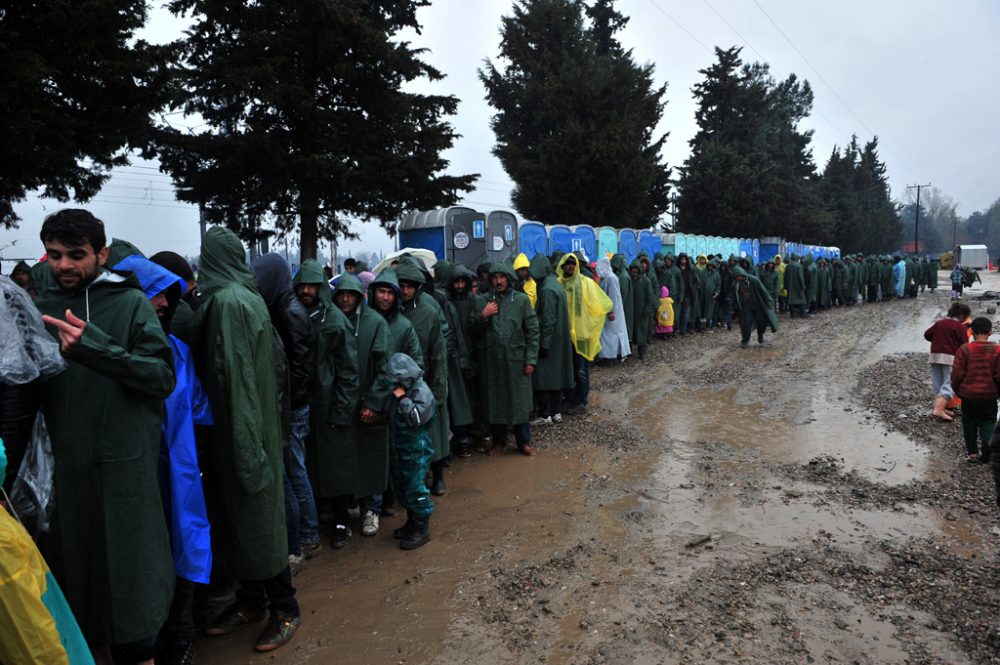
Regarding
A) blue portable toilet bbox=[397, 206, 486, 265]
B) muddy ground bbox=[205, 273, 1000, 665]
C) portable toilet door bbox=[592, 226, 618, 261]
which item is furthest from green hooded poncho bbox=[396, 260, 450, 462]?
portable toilet door bbox=[592, 226, 618, 261]

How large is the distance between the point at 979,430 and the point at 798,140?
50877 mm

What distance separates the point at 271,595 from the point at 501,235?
37.6 ft

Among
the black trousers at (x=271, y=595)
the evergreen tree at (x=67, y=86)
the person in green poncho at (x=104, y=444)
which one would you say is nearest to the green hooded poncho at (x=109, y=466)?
the person in green poncho at (x=104, y=444)

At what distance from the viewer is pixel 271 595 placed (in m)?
3.26

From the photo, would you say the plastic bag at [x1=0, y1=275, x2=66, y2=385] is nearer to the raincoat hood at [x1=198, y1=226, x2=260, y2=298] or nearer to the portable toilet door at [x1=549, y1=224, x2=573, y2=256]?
the raincoat hood at [x1=198, y1=226, x2=260, y2=298]

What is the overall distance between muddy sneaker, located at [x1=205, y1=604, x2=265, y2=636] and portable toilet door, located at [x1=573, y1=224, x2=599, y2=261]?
14.2 meters

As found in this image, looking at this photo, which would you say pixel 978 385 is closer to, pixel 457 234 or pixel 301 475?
pixel 301 475

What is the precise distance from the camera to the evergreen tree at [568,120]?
24250 mm

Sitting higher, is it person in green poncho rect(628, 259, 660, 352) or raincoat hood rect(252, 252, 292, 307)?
raincoat hood rect(252, 252, 292, 307)

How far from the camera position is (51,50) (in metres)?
8.93

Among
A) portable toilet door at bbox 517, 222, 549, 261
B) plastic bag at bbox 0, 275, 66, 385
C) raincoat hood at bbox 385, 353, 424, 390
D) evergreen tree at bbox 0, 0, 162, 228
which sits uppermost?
evergreen tree at bbox 0, 0, 162, 228

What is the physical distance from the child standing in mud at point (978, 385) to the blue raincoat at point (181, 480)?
21.0 ft

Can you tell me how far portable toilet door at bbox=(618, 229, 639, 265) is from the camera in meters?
19.2

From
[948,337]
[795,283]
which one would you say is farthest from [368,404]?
[795,283]
